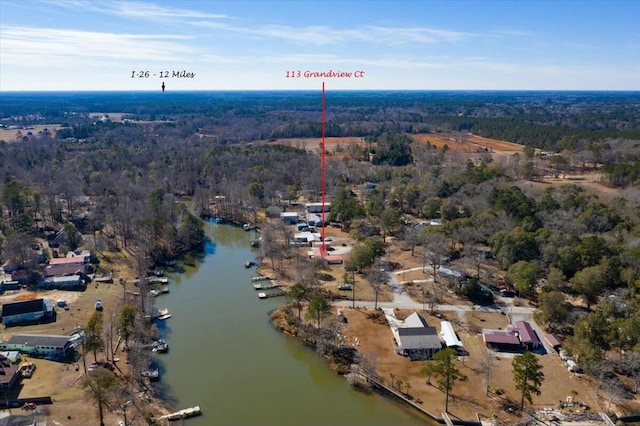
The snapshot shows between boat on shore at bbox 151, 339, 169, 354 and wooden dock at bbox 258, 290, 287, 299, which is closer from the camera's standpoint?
boat on shore at bbox 151, 339, 169, 354

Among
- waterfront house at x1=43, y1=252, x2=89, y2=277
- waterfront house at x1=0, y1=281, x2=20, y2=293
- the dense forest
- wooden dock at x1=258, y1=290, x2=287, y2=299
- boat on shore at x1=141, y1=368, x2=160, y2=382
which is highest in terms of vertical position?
the dense forest

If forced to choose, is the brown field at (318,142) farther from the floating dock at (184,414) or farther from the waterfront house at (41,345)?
the floating dock at (184,414)

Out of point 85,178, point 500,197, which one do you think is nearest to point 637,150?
point 500,197

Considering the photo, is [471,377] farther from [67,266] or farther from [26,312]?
[67,266]

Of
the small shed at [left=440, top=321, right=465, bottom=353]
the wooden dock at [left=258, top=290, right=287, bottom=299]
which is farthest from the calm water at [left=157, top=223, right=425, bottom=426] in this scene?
the small shed at [left=440, top=321, right=465, bottom=353]

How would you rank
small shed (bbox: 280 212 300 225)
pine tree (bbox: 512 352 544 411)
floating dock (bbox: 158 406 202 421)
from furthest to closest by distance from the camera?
small shed (bbox: 280 212 300 225)
pine tree (bbox: 512 352 544 411)
floating dock (bbox: 158 406 202 421)

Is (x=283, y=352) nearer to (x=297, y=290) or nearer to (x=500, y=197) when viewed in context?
(x=297, y=290)

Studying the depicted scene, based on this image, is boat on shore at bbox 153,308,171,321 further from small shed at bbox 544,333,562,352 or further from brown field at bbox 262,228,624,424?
small shed at bbox 544,333,562,352
